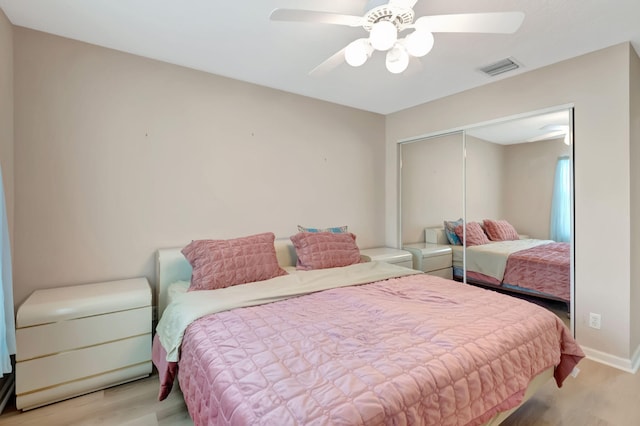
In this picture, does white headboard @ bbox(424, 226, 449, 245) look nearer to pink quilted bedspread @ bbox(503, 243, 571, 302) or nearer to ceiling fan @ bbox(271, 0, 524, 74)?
pink quilted bedspread @ bbox(503, 243, 571, 302)

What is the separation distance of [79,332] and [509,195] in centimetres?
363

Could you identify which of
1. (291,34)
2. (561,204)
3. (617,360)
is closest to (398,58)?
(291,34)

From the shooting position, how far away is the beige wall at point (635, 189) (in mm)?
2285

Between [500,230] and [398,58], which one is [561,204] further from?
[398,58]

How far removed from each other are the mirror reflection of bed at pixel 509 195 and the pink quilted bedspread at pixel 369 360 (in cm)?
119

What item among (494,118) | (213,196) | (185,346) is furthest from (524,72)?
(185,346)

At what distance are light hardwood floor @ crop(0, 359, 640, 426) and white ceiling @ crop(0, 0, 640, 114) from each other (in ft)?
7.23

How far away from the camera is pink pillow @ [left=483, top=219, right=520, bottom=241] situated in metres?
3.02

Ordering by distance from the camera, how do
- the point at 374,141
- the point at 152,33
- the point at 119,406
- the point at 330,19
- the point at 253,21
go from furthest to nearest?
the point at 374,141 < the point at 152,33 < the point at 253,21 < the point at 119,406 < the point at 330,19

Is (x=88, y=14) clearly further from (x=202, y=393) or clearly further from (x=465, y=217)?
(x=465, y=217)

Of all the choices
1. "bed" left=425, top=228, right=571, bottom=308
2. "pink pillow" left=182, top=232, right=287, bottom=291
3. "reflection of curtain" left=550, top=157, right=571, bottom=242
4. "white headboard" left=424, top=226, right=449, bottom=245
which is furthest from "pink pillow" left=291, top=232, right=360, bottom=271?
"reflection of curtain" left=550, top=157, right=571, bottom=242

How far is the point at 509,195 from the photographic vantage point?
3.02 metres

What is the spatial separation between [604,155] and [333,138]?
7.93ft

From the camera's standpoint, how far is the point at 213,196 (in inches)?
111
